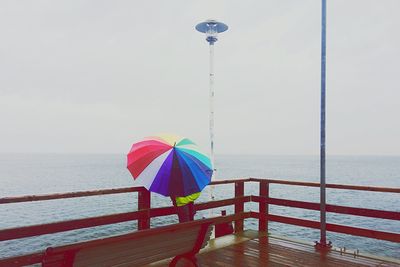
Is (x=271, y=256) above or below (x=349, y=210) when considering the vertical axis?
below

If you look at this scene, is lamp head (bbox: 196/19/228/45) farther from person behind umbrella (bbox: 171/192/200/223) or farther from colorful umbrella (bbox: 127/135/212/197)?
person behind umbrella (bbox: 171/192/200/223)

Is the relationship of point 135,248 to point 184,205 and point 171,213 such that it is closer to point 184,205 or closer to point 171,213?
point 184,205

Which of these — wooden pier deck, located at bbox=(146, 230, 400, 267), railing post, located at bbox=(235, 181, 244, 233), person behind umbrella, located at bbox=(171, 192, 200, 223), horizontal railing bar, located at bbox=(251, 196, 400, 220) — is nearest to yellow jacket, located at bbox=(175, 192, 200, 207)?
person behind umbrella, located at bbox=(171, 192, 200, 223)

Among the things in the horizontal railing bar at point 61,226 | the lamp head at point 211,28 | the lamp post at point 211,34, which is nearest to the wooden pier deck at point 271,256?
the horizontal railing bar at point 61,226

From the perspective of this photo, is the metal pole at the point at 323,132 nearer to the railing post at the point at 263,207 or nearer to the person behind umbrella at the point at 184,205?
the railing post at the point at 263,207

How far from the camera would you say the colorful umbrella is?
4.92 m

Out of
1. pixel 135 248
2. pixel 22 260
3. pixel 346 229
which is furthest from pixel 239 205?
pixel 22 260

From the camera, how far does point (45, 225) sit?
14.0 ft

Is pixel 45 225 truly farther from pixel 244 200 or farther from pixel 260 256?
pixel 244 200

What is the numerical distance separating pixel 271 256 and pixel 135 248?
117 inches

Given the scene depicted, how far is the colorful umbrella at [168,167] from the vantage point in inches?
194

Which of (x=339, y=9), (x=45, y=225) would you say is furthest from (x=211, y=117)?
(x=45, y=225)

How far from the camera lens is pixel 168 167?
16.2 ft

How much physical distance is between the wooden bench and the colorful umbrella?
3.15 feet
